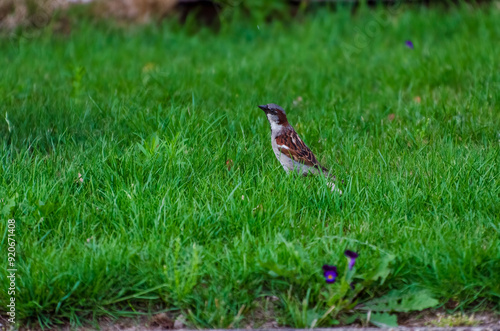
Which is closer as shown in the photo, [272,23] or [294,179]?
[294,179]

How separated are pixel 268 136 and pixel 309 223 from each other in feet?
5.24

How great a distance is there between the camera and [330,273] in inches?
131

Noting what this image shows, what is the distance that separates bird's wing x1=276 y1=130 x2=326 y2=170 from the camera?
462cm

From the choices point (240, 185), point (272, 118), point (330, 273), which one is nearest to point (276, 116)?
point (272, 118)

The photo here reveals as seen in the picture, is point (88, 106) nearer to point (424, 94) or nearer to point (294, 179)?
point (294, 179)

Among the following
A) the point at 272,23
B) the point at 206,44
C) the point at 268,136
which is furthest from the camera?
the point at 272,23

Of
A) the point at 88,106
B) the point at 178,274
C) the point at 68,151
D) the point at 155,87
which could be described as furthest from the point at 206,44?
the point at 178,274

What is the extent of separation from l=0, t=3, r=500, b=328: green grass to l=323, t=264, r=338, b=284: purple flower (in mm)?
45

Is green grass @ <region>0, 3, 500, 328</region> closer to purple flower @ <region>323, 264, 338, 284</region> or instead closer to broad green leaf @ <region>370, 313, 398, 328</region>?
purple flower @ <region>323, 264, 338, 284</region>

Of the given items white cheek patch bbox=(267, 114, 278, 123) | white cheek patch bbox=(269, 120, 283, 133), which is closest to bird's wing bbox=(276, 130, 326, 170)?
white cheek patch bbox=(269, 120, 283, 133)

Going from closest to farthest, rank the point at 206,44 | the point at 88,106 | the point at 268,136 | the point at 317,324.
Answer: the point at 317,324
the point at 268,136
the point at 88,106
the point at 206,44

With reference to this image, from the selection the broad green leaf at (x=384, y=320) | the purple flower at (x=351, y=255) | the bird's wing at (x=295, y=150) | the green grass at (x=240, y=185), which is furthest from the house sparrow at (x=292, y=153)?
the broad green leaf at (x=384, y=320)

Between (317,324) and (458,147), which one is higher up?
(458,147)

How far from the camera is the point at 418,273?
11.3 ft
